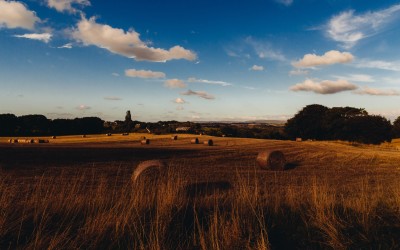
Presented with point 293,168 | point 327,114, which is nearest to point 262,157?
point 293,168

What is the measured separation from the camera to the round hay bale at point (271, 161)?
22.2 meters

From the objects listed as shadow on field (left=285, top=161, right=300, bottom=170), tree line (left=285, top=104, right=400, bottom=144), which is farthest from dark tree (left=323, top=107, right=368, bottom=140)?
shadow on field (left=285, top=161, right=300, bottom=170)

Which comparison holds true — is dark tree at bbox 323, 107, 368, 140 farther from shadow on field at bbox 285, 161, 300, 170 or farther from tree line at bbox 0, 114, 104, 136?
tree line at bbox 0, 114, 104, 136

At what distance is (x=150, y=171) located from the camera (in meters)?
14.4

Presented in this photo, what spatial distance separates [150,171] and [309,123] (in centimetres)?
5457

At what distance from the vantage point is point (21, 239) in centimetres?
505

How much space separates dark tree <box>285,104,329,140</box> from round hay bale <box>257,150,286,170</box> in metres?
42.0

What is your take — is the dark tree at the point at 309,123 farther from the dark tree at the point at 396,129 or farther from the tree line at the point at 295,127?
the dark tree at the point at 396,129

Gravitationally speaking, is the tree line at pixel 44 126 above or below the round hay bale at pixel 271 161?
above

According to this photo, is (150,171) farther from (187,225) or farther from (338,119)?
(338,119)

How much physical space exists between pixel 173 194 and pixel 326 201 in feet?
9.89

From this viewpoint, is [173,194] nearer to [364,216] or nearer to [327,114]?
[364,216]

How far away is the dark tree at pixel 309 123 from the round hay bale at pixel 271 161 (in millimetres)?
42013

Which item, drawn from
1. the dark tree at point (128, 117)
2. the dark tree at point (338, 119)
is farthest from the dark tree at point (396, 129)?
the dark tree at point (128, 117)
